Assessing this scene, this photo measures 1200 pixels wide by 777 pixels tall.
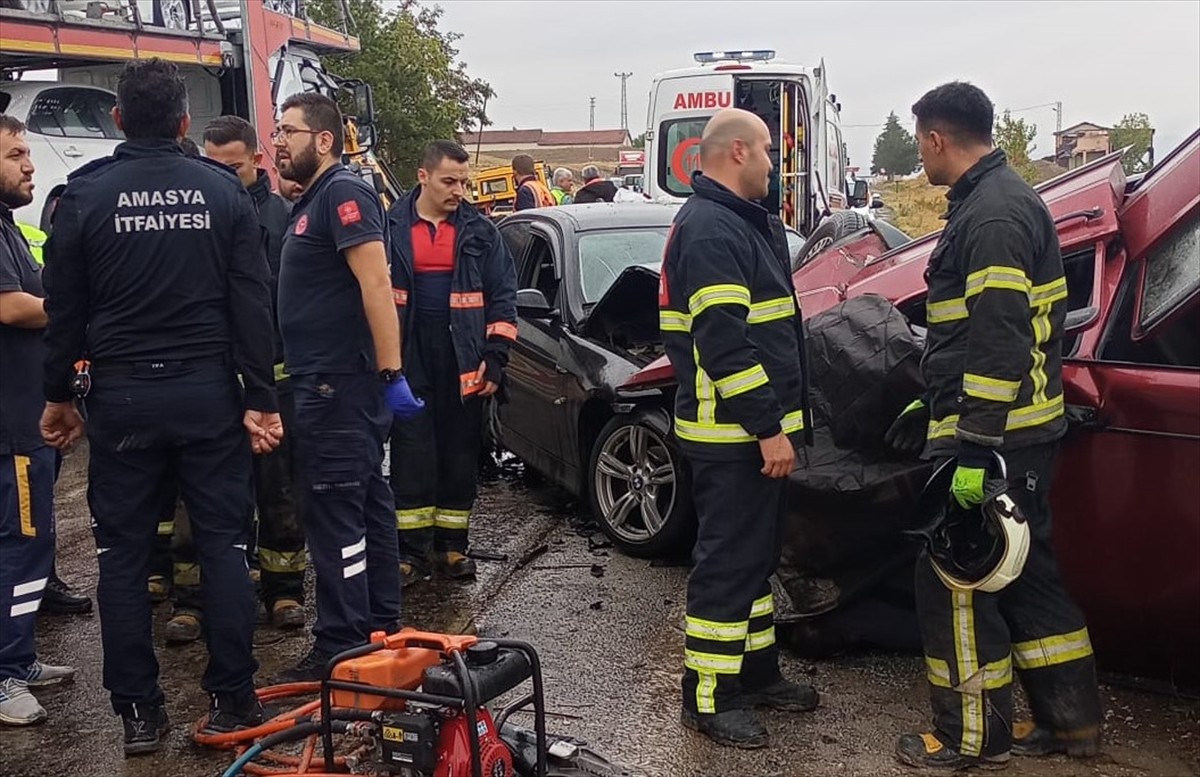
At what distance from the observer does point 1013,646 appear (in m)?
3.47

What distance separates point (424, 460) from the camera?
17.2 ft

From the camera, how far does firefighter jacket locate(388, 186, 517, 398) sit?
5.16m

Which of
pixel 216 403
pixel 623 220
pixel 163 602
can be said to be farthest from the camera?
pixel 623 220

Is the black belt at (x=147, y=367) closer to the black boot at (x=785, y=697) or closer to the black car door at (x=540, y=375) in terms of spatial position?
the black boot at (x=785, y=697)

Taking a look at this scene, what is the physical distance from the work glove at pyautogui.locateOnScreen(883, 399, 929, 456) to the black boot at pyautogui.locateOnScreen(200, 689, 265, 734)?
7.33 feet

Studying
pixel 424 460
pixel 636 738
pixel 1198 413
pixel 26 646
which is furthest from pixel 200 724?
pixel 1198 413

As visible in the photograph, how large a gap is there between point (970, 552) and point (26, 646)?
313cm

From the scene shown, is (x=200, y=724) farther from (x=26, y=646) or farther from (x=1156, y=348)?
(x=1156, y=348)

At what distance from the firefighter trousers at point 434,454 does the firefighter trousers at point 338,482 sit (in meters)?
1.16

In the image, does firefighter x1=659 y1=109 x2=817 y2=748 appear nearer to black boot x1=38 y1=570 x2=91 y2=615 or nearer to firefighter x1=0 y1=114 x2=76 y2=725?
firefighter x1=0 y1=114 x2=76 y2=725

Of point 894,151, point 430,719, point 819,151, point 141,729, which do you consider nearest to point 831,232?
point 430,719

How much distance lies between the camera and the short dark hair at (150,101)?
11.4 feet

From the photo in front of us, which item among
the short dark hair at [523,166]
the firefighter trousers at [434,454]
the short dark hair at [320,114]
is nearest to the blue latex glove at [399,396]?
the short dark hair at [320,114]

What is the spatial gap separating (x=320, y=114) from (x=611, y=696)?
227 cm
